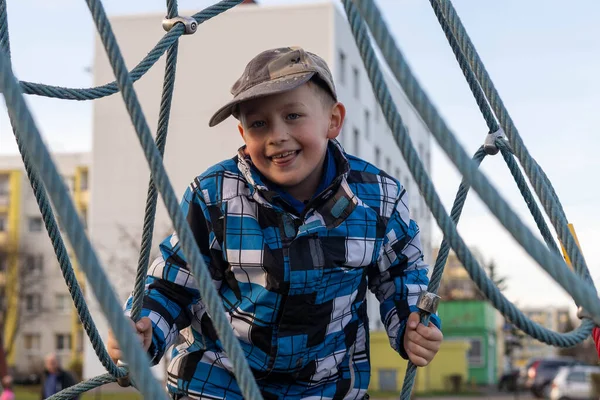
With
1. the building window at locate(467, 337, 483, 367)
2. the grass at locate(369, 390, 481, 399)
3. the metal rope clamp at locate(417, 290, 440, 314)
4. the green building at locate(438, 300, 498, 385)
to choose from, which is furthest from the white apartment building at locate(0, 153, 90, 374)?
the metal rope clamp at locate(417, 290, 440, 314)

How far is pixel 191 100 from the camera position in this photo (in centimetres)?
2708

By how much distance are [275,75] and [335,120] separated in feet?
0.76

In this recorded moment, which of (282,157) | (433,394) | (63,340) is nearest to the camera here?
(282,157)

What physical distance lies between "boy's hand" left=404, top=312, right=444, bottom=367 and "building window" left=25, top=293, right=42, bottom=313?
41517 mm

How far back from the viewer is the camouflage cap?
1.97 m

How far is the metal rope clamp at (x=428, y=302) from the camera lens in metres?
1.99

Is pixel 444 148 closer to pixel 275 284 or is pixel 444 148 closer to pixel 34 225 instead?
pixel 275 284

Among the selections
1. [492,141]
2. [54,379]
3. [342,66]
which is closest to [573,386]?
[54,379]

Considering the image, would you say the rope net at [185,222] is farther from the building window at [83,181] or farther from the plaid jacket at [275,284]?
the building window at [83,181]

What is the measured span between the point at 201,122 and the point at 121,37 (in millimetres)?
3327

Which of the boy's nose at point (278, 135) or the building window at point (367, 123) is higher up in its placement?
the building window at point (367, 123)

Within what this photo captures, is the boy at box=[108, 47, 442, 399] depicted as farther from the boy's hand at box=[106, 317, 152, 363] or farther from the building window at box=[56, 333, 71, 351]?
the building window at box=[56, 333, 71, 351]

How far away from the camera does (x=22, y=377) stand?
41.8m

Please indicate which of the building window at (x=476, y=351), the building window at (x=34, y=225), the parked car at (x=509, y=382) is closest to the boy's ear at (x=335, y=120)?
the parked car at (x=509, y=382)
